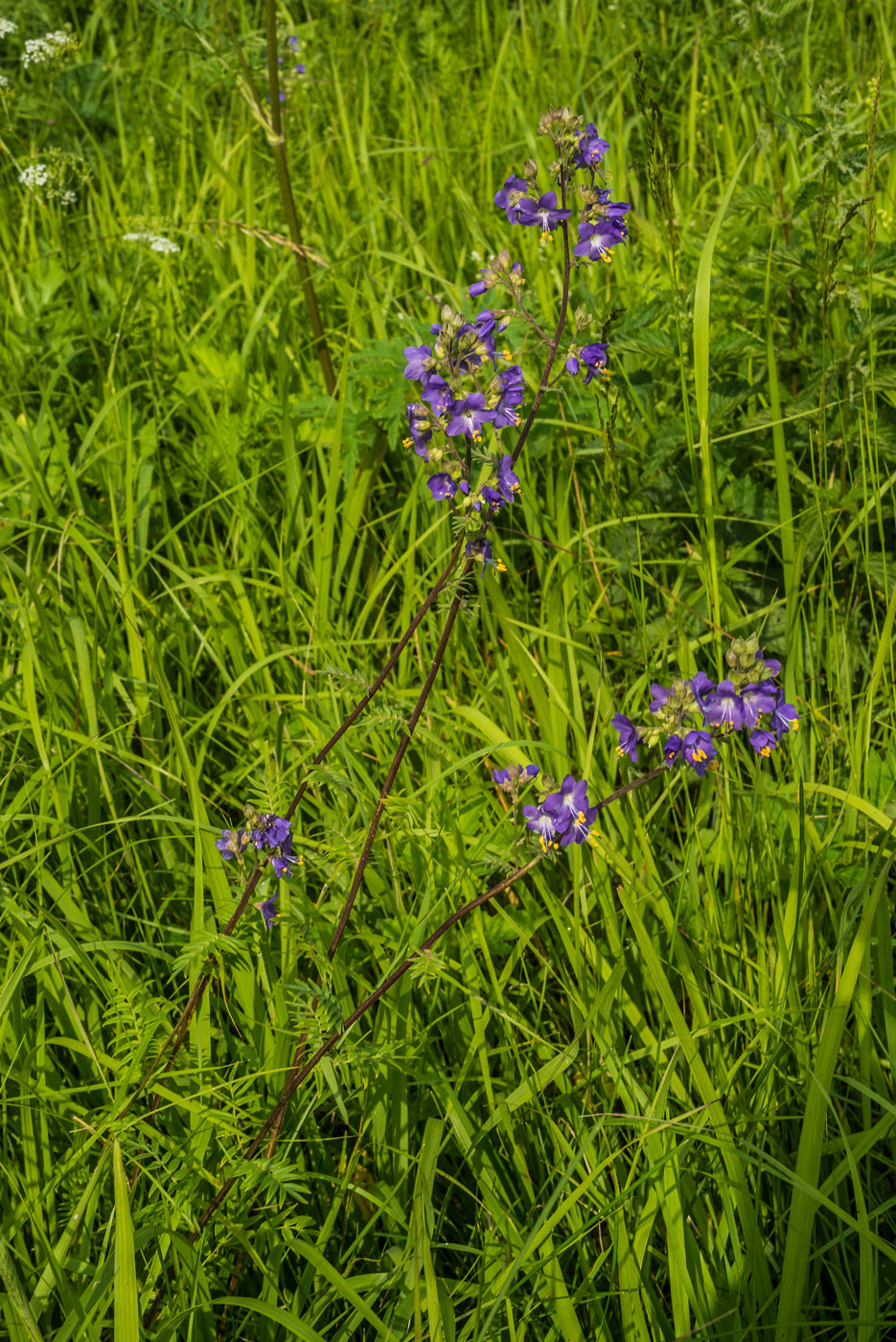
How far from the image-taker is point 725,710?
1.43 m

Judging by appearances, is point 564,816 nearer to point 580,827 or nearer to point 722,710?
point 580,827

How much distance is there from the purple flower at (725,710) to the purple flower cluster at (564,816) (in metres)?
0.22

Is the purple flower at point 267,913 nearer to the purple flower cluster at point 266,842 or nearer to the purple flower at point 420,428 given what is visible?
the purple flower cluster at point 266,842

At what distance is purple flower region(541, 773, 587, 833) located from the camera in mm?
1377

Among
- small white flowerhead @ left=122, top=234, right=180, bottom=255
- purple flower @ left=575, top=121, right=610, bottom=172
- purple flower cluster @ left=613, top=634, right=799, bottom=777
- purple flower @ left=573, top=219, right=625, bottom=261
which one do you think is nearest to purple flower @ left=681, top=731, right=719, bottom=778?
purple flower cluster @ left=613, top=634, right=799, bottom=777

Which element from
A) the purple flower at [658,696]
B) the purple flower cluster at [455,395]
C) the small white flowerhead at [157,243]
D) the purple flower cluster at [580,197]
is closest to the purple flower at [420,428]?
the purple flower cluster at [455,395]

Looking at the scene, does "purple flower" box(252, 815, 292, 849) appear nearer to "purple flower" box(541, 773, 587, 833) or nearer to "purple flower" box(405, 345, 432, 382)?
"purple flower" box(541, 773, 587, 833)

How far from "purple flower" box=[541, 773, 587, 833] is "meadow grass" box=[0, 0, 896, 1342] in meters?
0.12

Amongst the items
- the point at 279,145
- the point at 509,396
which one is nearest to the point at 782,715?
the point at 509,396

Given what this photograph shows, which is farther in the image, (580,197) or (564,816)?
(580,197)

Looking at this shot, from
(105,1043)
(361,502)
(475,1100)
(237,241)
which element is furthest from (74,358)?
(475,1100)

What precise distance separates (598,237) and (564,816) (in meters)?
0.92

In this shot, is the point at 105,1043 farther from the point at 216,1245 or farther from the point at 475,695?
the point at 475,695

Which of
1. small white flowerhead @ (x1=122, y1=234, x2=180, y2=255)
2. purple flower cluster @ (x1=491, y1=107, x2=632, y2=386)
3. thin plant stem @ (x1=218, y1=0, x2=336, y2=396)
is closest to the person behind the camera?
purple flower cluster @ (x1=491, y1=107, x2=632, y2=386)
